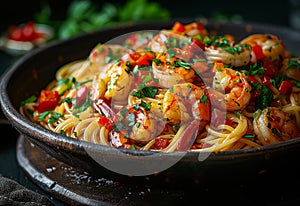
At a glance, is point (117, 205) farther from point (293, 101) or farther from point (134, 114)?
point (293, 101)

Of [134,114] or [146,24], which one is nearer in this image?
[134,114]

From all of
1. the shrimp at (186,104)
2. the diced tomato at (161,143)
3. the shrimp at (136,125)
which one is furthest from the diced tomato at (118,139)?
the shrimp at (186,104)

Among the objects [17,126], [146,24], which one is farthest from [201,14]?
[17,126]

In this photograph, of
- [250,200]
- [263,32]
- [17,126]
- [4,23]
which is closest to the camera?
[250,200]

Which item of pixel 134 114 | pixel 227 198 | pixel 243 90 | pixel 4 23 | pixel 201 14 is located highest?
pixel 243 90

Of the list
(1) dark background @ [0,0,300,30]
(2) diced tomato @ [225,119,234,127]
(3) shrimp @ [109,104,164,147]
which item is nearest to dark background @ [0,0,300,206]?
(1) dark background @ [0,0,300,30]

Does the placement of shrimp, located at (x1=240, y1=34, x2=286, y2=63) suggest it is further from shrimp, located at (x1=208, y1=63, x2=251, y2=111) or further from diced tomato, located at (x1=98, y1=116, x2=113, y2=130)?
diced tomato, located at (x1=98, y1=116, x2=113, y2=130)
